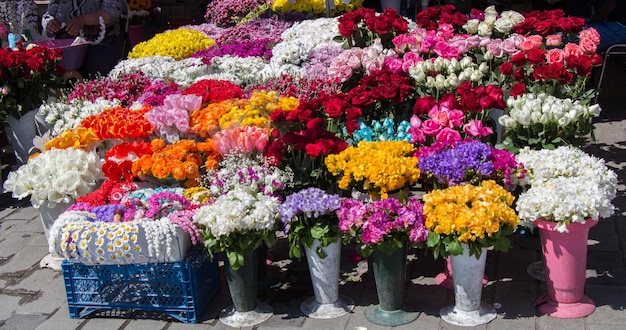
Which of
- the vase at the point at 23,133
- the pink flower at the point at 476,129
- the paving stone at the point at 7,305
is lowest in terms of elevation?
the paving stone at the point at 7,305

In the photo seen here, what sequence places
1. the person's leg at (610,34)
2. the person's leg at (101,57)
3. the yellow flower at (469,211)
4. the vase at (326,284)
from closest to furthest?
1. the yellow flower at (469,211)
2. the vase at (326,284)
3. the person's leg at (610,34)
4. the person's leg at (101,57)

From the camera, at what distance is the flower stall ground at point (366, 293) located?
3.71m

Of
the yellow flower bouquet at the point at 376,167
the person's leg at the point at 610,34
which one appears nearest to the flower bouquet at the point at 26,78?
the yellow flower bouquet at the point at 376,167

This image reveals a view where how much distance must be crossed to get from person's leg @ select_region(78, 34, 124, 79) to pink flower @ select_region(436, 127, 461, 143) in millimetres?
4368

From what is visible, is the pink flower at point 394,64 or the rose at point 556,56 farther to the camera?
the pink flower at point 394,64

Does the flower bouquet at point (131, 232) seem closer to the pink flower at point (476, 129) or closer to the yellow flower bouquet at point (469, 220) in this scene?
the yellow flower bouquet at point (469, 220)

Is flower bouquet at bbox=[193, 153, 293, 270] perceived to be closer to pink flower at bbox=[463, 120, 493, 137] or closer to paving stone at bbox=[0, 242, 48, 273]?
pink flower at bbox=[463, 120, 493, 137]

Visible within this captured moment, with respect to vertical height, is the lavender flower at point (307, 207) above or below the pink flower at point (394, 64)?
below

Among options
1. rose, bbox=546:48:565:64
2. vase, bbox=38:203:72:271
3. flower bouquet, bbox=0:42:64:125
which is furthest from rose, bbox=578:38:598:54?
flower bouquet, bbox=0:42:64:125

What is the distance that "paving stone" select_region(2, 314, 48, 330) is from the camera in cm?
Result: 407

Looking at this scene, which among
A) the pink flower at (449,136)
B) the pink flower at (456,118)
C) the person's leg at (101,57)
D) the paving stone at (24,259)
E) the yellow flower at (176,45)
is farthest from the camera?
the person's leg at (101,57)

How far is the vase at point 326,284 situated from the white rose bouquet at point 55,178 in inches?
61.4

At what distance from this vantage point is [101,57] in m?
7.23

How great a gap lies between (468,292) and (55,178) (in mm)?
2540
